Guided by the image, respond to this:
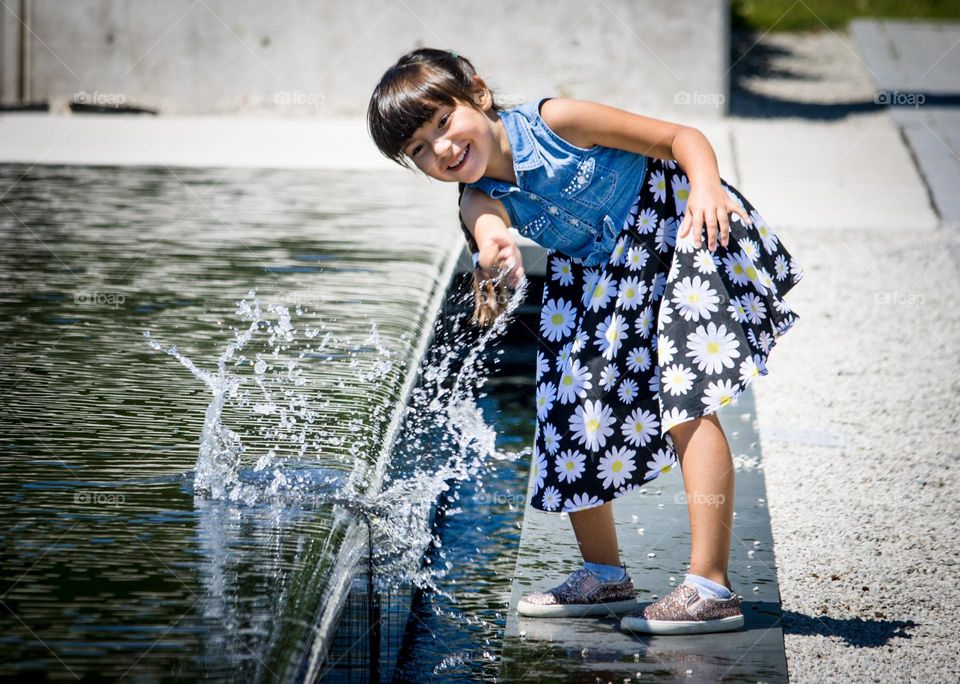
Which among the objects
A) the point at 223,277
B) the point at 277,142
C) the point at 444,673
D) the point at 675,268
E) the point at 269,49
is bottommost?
the point at 444,673

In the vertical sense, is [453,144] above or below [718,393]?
above

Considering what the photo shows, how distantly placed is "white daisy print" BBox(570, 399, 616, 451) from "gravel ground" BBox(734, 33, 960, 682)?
0.57 m

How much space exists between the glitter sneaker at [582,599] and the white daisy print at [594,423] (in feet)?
0.97

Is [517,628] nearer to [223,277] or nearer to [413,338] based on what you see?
[413,338]

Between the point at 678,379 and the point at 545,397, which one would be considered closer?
the point at 678,379

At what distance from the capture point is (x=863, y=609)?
269 centimetres

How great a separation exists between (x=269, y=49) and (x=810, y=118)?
4.54 m

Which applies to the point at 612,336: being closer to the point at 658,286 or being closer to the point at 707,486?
the point at 658,286

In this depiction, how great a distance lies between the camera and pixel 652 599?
269 centimetres

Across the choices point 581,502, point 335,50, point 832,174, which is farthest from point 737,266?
point 335,50

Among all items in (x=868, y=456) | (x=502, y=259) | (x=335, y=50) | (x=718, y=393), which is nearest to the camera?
(x=502, y=259)

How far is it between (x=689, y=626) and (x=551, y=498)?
1.35ft

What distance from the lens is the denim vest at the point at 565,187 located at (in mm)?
2627

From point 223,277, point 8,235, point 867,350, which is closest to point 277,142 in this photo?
point 8,235
